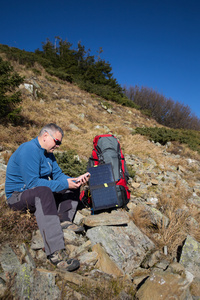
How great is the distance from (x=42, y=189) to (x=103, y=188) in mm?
1380

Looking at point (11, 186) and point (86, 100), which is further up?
point (86, 100)

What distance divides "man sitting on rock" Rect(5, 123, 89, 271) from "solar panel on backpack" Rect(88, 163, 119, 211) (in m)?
0.52

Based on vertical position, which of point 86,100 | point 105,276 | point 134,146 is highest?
point 86,100

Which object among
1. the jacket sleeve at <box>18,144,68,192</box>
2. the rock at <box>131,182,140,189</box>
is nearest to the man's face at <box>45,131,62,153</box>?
the jacket sleeve at <box>18,144,68,192</box>

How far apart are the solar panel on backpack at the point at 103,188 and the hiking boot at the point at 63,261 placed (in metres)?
1.14

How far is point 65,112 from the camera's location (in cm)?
1155

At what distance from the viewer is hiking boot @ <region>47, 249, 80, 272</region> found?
205cm

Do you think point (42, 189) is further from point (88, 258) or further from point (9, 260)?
point (88, 258)

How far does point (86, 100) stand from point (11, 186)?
13.9 metres

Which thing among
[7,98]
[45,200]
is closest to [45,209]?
[45,200]

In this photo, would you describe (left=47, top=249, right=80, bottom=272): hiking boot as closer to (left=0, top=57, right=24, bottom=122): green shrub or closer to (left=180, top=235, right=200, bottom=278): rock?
(left=180, top=235, right=200, bottom=278): rock

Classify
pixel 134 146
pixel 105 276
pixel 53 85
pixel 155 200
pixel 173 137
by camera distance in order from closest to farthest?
pixel 105 276 < pixel 155 200 < pixel 134 146 < pixel 173 137 < pixel 53 85

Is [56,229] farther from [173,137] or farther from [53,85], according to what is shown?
[53,85]

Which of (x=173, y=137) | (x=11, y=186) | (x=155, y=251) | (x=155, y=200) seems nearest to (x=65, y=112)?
(x=173, y=137)
